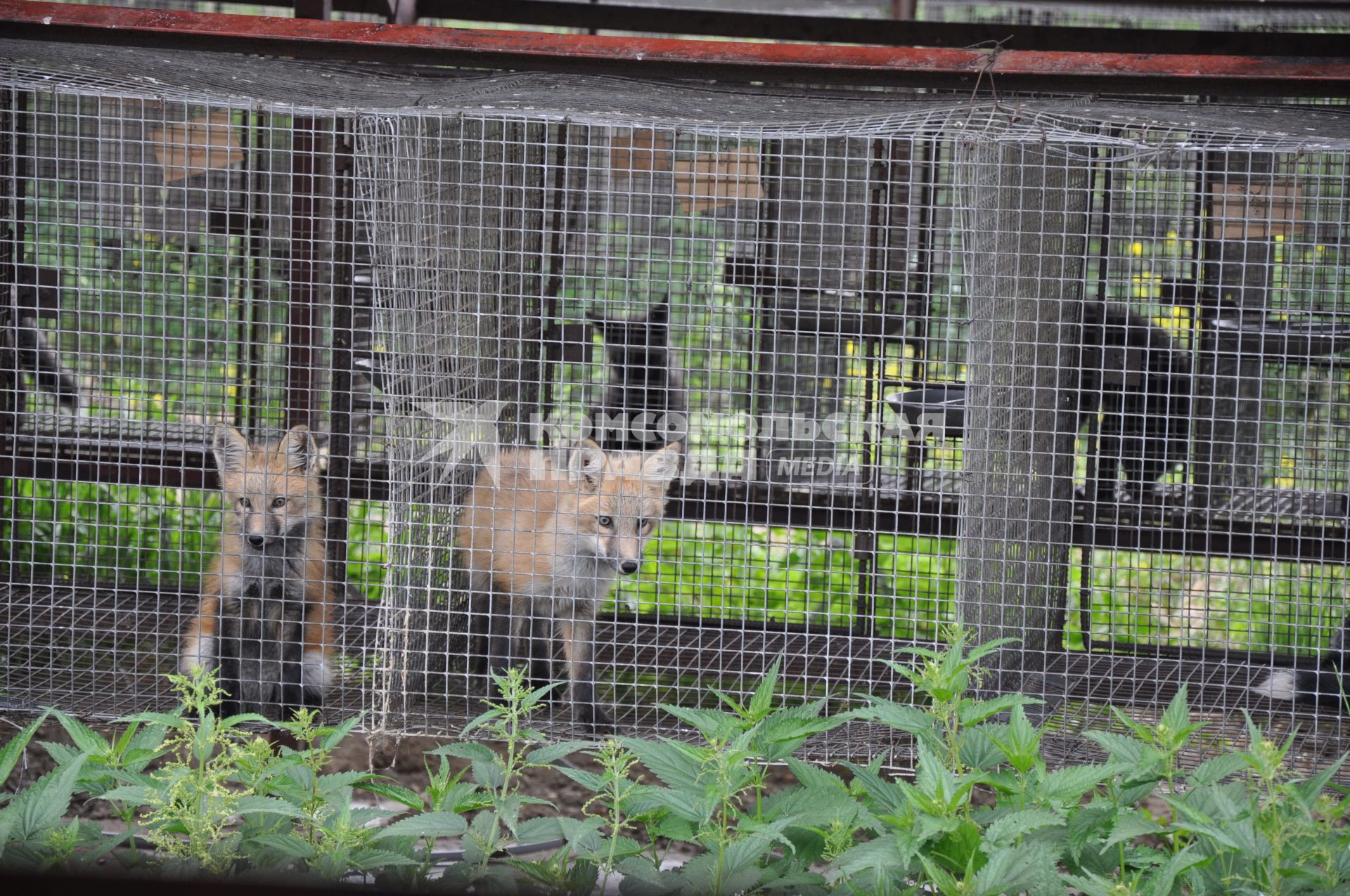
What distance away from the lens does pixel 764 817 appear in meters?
2.31

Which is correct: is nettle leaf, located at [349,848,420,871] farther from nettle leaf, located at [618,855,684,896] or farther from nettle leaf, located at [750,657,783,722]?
nettle leaf, located at [750,657,783,722]

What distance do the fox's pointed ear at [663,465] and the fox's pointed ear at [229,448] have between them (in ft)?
4.58

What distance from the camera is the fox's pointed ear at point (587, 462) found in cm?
388

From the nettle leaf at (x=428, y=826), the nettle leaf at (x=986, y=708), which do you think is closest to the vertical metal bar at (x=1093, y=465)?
Result: the nettle leaf at (x=986, y=708)

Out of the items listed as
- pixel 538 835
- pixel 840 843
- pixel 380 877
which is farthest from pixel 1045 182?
pixel 380 877

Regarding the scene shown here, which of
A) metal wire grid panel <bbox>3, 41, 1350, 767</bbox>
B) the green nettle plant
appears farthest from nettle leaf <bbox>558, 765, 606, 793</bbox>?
metal wire grid panel <bbox>3, 41, 1350, 767</bbox>

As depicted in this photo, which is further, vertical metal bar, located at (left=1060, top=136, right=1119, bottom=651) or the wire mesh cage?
the wire mesh cage

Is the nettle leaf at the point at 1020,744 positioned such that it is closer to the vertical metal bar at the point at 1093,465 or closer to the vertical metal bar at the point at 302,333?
the vertical metal bar at the point at 1093,465

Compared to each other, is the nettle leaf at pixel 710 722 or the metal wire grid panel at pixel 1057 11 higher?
the metal wire grid panel at pixel 1057 11

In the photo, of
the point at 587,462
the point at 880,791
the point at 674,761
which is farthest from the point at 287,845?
the point at 587,462

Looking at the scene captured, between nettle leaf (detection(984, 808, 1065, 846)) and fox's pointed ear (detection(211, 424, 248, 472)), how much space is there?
8.62 feet

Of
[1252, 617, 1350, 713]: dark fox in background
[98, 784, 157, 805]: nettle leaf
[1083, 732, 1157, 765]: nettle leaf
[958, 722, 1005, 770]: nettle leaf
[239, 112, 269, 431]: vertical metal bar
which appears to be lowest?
[1252, 617, 1350, 713]: dark fox in background

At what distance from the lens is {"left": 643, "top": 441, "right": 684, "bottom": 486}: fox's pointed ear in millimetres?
4066

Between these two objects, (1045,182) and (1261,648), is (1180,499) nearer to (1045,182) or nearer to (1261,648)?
(1261,648)
